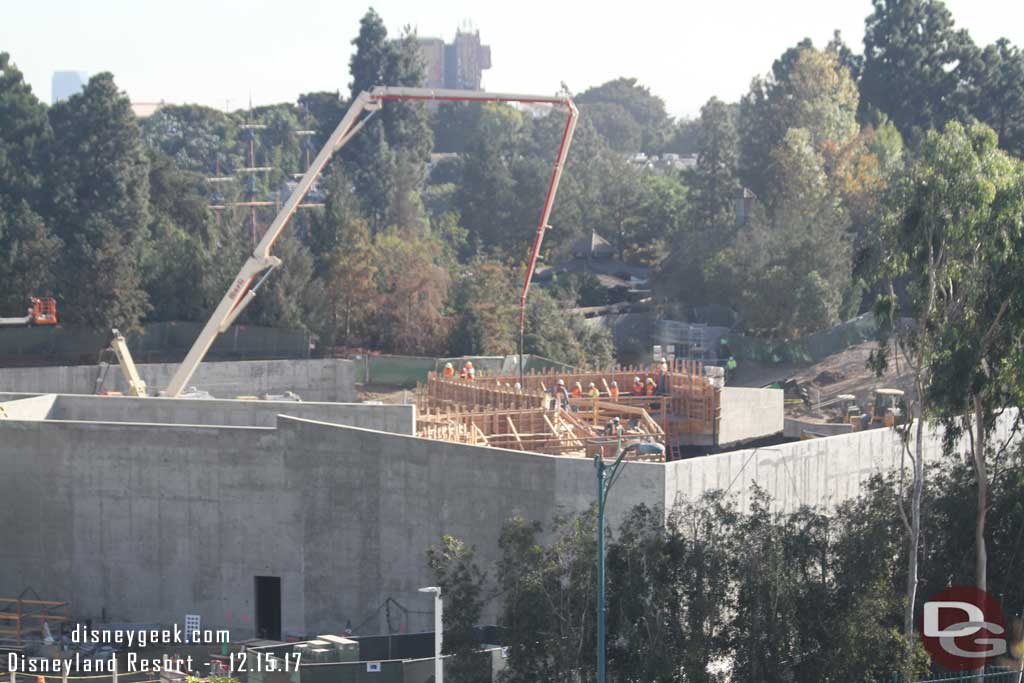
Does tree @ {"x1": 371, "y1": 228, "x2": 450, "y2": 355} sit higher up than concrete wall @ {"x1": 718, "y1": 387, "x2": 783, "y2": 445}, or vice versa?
tree @ {"x1": 371, "y1": 228, "x2": 450, "y2": 355}

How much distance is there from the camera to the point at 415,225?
95188mm

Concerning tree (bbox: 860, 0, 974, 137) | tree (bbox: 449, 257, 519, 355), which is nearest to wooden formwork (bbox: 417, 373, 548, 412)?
tree (bbox: 449, 257, 519, 355)

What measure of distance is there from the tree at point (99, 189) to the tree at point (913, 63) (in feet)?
156

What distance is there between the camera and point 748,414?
166 ft

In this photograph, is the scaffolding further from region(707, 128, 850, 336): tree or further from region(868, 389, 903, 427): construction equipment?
region(707, 128, 850, 336): tree

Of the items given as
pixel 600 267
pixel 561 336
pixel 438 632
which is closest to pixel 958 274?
pixel 438 632

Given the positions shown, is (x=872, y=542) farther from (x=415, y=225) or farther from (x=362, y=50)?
(x=362, y=50)

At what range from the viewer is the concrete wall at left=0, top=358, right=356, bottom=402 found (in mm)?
58469

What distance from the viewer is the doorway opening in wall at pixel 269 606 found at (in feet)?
124

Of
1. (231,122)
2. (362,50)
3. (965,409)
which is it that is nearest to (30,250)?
(362,50)

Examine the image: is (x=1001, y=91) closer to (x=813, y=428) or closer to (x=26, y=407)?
(x=813, y=428)

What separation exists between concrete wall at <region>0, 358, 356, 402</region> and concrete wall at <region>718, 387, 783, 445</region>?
56.4 feet

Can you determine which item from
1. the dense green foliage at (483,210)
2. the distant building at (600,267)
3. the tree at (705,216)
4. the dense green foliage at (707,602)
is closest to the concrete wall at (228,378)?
the dense green foliage at (483,210)

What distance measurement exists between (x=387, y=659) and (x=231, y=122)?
11471cm
